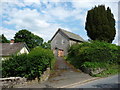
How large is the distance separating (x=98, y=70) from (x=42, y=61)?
641cm

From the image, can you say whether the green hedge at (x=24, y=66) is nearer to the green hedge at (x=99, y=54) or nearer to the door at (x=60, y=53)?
the green hedge at (x=99, y=54)

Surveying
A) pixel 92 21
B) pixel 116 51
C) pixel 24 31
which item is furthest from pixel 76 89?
pixel 24 31

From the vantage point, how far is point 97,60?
16438 mm

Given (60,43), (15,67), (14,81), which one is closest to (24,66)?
(15,67)

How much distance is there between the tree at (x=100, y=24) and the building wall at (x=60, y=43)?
283 inches

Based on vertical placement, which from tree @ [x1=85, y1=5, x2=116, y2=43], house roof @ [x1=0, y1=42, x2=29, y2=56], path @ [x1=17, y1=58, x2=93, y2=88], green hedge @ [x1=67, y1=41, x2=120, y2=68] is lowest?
path @ [x1=17, y1=58, x2=93, y2=88]

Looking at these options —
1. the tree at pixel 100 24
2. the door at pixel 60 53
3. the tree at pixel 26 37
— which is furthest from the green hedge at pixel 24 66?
the tree at pixel 26 37

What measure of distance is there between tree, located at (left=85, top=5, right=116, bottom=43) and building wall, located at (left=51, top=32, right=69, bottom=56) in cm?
718

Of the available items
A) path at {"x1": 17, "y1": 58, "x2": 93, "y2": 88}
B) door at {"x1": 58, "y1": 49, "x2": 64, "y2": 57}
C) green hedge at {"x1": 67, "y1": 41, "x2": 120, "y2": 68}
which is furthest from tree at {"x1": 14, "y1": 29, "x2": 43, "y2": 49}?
path at {"x1": 17, "y1": 58, "x2": 93, "y2": 88}

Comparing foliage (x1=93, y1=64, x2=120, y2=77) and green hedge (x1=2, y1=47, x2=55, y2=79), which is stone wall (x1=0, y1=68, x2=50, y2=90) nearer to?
green hedge (x1=2, y1=47, x2=55, y2=79)

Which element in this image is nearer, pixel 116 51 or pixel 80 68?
pixel 80 68

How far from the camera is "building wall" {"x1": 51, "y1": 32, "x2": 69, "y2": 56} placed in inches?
1470

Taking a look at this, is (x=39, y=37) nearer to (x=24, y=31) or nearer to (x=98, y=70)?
(x=24, y=31)

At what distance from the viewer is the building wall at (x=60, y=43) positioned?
122 ft
